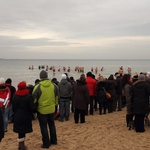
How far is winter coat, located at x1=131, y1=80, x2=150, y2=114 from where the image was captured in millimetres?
7156

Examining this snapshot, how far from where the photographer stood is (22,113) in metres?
5.65

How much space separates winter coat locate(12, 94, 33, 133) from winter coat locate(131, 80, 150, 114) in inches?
121

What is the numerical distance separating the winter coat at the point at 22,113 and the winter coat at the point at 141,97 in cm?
308

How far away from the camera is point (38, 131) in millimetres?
7961

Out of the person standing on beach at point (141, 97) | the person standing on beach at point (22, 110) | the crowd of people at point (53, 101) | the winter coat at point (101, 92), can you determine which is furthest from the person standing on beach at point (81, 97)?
the person standing on beach at point (22, 110)

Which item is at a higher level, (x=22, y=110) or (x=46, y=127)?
(x=22, y=110)

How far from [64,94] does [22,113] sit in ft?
11.9

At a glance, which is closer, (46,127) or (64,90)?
(46,127)

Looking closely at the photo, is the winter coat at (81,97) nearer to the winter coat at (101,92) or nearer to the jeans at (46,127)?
the winter coat at (101,92)

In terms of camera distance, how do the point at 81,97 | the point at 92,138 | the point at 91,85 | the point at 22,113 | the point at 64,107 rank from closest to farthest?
the point at 22,113 < the point at 92,138 < the point at 81,97 < the point at 64,107 < the point at 91,85

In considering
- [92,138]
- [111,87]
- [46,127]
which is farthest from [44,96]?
[111,87]

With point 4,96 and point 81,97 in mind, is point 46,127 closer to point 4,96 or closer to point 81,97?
point 4,96

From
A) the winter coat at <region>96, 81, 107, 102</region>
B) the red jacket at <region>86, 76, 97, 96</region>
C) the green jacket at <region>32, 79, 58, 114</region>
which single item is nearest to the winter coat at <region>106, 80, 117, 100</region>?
the winter coat at <region>96, 81, 107, 102</region>

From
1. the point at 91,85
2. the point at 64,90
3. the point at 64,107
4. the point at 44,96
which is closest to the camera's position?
the point at 44,96
